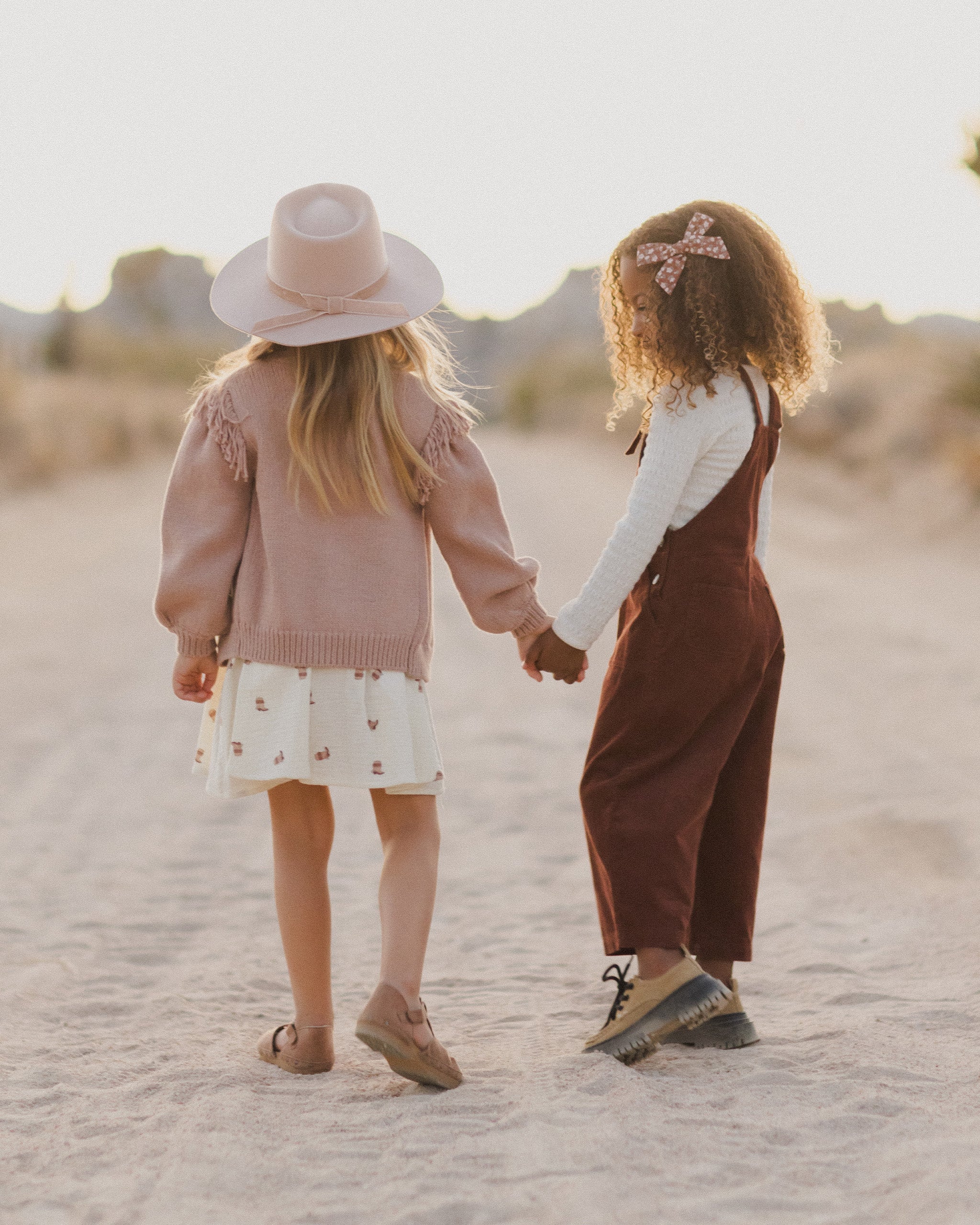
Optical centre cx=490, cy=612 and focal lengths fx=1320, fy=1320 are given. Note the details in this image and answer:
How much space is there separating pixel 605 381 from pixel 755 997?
4534 cm

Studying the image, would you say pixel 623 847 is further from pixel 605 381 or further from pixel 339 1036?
pixel 605 381

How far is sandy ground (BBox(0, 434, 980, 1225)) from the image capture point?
204cm

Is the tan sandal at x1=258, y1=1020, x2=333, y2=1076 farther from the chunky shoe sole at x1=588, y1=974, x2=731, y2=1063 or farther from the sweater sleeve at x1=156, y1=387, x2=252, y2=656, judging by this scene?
the sweater sleeve at x1=156, y1=387, x2=252, y2=656

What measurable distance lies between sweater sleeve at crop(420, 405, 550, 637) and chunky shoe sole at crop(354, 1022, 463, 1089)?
78 centimetres

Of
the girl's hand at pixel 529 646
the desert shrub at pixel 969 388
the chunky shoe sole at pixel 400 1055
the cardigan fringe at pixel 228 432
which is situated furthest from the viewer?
the desert shrub at pixel 969 388

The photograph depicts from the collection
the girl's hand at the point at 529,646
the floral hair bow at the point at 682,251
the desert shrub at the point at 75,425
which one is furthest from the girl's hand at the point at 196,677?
the desert shrub at the point at 75,425

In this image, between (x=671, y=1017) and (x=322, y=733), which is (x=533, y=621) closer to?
(x=322, y=733)

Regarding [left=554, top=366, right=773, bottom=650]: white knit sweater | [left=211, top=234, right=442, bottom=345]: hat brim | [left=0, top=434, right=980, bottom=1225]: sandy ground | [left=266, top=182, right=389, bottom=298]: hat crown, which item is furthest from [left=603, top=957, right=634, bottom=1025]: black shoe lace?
[left=266, top=182, right=389, bottom=298]: hat crown

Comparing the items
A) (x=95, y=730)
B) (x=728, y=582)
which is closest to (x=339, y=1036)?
(x=728, y=582)

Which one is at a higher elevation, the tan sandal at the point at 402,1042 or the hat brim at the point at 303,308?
the hat brim at the point at 303,308

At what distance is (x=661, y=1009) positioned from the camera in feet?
8.36

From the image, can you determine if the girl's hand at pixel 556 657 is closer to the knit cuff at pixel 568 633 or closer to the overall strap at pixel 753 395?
the knit cuff at pixel 568 633

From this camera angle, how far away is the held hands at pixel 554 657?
107 inches

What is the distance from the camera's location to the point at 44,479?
17391mm
